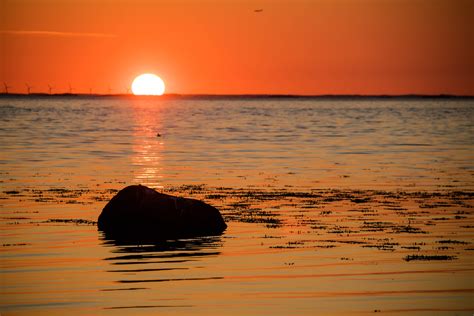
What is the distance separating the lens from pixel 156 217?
24547 millimetres

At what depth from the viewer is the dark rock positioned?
24.4 meters

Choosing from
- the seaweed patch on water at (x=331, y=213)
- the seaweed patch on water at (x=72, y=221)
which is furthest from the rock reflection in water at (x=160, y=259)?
the seaweed patch on water at (x=72, y=221)

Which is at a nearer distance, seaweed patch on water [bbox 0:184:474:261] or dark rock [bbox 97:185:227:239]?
seaweed patch on water [bbox 0:184:474:261]

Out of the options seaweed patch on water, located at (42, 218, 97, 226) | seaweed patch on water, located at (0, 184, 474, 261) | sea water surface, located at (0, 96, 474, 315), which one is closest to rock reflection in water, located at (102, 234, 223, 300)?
sea water surface, located at (0, 96, 474, 315)

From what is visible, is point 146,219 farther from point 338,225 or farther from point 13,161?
point 13,161

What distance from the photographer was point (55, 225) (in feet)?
83.5

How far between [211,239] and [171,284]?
5545mm

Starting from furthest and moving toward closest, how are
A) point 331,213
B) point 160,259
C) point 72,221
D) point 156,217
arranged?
point 331,213, point 72,221, point 156,217, point 160,259

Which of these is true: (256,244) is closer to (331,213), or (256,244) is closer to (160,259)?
(160,259)

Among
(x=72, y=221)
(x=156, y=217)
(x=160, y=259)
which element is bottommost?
(x=160, y=259)

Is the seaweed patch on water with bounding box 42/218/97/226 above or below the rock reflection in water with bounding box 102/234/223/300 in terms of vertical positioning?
above

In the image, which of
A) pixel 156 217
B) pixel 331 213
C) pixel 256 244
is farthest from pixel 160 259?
pixel 331 213

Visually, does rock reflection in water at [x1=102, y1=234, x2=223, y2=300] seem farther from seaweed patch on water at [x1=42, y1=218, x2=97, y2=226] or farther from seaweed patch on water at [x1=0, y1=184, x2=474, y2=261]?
seaweed patch on water at [x1=42, y1=218, x2=97, y2=226]

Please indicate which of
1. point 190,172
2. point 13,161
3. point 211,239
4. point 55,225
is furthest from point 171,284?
point 13,161
